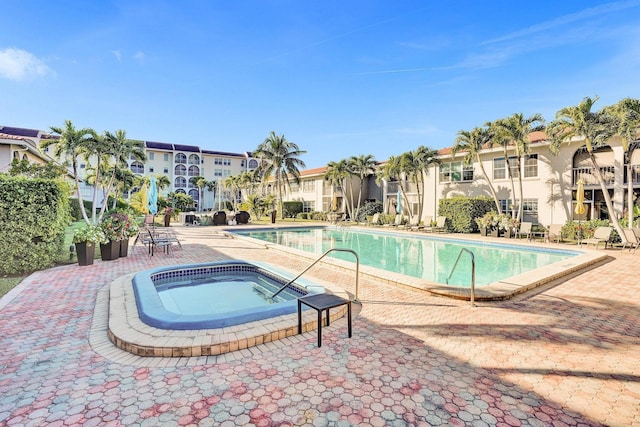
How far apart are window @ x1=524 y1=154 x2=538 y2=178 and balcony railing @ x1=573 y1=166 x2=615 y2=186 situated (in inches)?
83.5

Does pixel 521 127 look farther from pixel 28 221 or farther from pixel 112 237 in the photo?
pixel 28 221

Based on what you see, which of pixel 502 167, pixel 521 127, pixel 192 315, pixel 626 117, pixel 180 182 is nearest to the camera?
pixel 192 315

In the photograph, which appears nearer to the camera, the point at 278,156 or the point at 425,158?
the point at 425,158

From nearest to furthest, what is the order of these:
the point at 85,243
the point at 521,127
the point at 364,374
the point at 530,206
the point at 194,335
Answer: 1. the point at 364,374
2. the point at 194,335
3. the point at 85,243
4. the point at 521,127
5. the point at 530,206

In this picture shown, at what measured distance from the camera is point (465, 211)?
69.3ft

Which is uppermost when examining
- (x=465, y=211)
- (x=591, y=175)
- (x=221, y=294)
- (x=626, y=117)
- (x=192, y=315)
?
(x=626, y=117)

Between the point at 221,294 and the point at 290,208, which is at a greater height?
the point at 290,208

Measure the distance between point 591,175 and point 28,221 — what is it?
2630cm

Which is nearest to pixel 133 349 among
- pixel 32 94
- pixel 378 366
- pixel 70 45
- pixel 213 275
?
pixel 378 366

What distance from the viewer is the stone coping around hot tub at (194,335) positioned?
3963 millimetres

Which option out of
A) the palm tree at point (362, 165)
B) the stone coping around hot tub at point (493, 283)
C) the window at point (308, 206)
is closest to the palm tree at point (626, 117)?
the stone coping around hot tub at point (493, 283)

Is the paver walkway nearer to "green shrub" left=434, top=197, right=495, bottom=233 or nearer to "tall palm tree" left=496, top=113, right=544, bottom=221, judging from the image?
"tall palm tree" left=496, top=113, right=544, bottom=221

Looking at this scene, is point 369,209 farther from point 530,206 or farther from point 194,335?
point 194,335

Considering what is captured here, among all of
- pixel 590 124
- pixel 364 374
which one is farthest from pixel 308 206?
pixel 364 374
